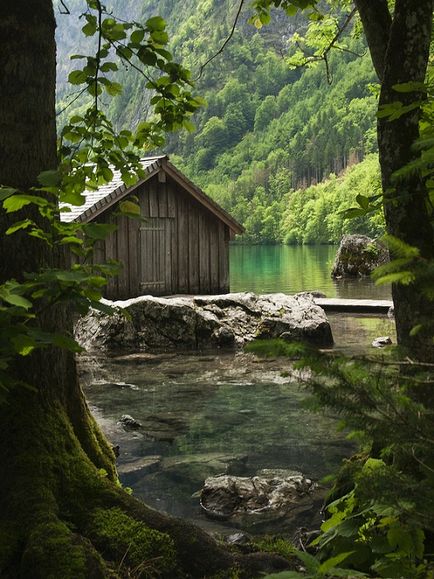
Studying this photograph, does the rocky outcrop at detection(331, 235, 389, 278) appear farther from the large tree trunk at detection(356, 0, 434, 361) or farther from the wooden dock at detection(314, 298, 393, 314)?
the large tree trunk at detection(356, 0, 434, 361)

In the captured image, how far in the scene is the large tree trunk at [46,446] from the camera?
3844 mm

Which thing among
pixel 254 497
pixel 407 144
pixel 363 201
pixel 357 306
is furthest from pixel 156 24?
pixel 357 306

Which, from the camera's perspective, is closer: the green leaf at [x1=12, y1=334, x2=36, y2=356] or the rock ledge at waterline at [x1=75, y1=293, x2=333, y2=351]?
the green leaf at [x1=12, y1=334, x2=36, y2=356]

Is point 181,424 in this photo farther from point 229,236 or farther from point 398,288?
point 229,236

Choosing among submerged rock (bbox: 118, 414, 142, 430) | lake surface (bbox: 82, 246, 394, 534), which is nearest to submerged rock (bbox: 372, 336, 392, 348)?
lake surface (bbox: 82, 246, 394, 534)

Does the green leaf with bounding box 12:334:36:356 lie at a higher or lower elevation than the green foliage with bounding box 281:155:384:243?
lower

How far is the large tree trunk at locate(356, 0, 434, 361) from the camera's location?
417cm

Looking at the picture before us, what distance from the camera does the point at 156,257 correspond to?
23312 millimetres

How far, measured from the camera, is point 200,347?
58.7ft

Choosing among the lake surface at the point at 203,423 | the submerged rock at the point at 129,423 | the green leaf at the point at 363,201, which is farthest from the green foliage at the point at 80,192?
the submerged rock at the point at 129,423

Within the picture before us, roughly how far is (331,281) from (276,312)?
21.9m

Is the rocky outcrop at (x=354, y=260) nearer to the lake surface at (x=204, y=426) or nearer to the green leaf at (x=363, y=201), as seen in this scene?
the lake surface at (x=204, y=426)

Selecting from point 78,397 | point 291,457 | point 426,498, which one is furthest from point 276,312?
point 426,498

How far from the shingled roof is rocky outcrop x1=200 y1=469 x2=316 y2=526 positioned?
38.2ft
